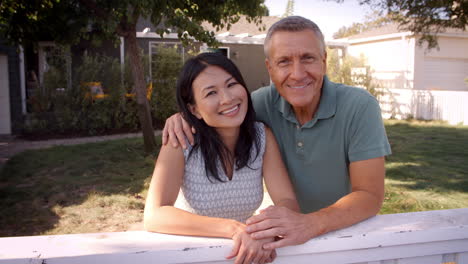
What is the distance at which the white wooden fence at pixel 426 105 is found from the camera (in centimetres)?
1346

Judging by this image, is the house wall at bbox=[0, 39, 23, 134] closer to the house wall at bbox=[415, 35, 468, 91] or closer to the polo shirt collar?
the polo shirt collar

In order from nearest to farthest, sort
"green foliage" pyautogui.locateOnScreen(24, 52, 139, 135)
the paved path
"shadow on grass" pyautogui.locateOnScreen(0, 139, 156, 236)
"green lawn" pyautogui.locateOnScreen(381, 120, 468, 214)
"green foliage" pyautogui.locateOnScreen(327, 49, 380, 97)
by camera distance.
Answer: "shadow on grass" pyautogui.locateOnScreen(0, 139, 156, 236) < "green lawn" pyautogui.locateOnScreen(381, 120, 468, 214) < the paved path < "green foliage" pyautogui.locateOnScreen(24, 52, 139, 135) < "green foliage" pyautogui.locateOnScreen(327, 49, 380, 97)

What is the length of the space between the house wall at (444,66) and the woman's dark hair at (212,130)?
1598 centimetres

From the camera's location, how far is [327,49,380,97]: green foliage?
15.3 metres

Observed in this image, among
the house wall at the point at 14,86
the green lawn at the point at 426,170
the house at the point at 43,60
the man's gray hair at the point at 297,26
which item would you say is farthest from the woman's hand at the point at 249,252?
the house wall at the point at 14,86

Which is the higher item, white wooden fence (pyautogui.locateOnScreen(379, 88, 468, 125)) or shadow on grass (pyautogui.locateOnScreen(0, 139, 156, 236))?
white wooden fence (pyautogui.locateOnScreen(379, 88, 468, 125))

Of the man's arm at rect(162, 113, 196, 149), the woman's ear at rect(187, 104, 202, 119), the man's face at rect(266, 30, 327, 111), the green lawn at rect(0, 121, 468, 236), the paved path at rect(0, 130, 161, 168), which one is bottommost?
the green lawn at rect(0, 121, 468, 236)

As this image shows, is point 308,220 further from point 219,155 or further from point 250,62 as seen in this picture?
point 250,62

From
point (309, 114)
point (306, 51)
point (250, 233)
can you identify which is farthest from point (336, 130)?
point (250, 233)

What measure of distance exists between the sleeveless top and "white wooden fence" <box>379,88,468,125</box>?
1311 cm

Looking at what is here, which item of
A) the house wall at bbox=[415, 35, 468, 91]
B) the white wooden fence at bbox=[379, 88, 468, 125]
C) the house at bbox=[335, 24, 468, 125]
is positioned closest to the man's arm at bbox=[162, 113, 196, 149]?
the white wooden fence at bbox=[379, 88, 468, 125]

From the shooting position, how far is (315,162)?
229 cm

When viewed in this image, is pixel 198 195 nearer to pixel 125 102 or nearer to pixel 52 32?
pixel 52 32

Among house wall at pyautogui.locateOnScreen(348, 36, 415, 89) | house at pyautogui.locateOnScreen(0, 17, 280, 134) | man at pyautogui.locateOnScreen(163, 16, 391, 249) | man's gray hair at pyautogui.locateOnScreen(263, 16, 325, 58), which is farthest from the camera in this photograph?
house wall at pyautogui.locateOnScreen(348, 36, 415, 89)
